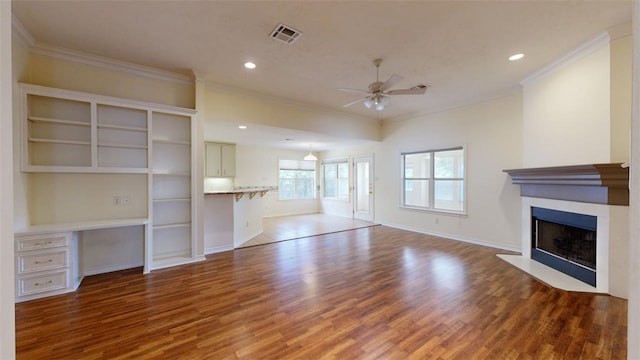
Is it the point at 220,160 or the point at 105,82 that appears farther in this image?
the point at 220,160

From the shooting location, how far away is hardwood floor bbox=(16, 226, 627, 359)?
6.58 ft

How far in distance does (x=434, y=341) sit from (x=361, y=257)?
84.1 inches

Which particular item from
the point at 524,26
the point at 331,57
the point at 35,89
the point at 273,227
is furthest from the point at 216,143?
the point at 524,26

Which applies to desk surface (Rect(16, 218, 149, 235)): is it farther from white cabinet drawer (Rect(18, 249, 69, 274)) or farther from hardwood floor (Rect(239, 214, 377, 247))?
hardwood floor (Rect(239, 214, 377, 247))

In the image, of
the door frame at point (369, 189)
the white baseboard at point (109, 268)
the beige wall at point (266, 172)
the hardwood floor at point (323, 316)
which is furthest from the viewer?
the beige wall at point (266, 172)

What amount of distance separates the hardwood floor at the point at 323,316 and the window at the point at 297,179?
5.57m

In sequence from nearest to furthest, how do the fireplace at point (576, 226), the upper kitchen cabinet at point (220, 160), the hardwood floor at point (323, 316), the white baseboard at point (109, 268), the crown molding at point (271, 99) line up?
1. the hardwood floor at point (323, 316)
2. the fireplace at point (576, 226)
3. the white baseboard at point (109, 268)
4. the crown molding at point (271, 99)
5. the upper kitchen cabinet at point (220, 160)

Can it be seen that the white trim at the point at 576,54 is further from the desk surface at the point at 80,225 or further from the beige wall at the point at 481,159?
the desk surface at the point at 80,225

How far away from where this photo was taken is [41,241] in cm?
283

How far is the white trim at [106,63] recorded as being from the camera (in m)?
3.20

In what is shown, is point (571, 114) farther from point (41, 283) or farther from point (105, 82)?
point (41, 283)

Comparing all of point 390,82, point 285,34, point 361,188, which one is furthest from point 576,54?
point 361,188

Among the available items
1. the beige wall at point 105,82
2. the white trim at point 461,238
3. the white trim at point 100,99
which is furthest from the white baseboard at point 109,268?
the white trim at point 461,238

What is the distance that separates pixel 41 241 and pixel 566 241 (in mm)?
6578
